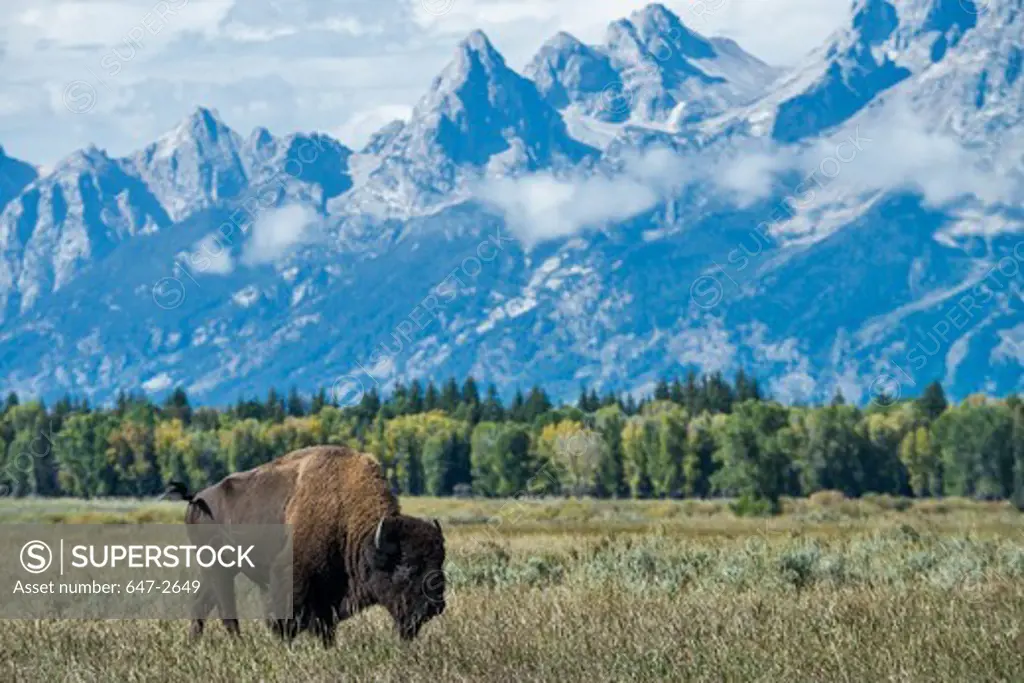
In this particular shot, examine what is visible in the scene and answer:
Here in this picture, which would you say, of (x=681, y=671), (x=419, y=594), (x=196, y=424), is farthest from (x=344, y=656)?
(x=196, y=424)

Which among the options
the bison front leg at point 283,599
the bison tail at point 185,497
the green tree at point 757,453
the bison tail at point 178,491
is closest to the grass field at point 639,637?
the bison front leg at point 283,599

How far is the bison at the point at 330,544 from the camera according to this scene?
632 inches

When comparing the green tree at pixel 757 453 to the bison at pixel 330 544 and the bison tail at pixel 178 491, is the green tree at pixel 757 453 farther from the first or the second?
the bison at pixel 330 544

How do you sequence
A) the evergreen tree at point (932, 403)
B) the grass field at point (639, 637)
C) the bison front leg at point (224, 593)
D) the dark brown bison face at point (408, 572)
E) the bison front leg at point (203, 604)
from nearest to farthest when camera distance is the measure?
the grass field at point (639, 637) < the dark brown bison face at point (408, 572) < the bison front leg at point (224, 593) < the bison front leg at point (203, 604) < the evergreen tree at point (932, 403)

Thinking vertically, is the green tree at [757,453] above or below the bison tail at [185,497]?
above

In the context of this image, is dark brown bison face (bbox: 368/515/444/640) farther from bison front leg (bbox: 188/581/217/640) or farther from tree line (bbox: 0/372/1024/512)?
tree line (bbox: 0/372/1024/512)

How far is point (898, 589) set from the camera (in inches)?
826

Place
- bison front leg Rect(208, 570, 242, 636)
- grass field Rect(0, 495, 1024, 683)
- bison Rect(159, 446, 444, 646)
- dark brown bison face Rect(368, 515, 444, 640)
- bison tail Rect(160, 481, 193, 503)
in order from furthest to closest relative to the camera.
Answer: bison tail Rect(160, 481, 193, 503) → bison front leg Rect(208, 570, 242, 636) → bison Rect(159, 446, 444, 646) → dark brown bison face Rect(368, 515, 444, 640) → grass field Rect(0, 495, 1024, 683)

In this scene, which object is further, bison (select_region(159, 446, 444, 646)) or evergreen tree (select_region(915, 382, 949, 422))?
evergreen tree (select_region(915, 382, 949, 422))

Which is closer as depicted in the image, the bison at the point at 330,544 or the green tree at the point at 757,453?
the bison at the point at 330,544

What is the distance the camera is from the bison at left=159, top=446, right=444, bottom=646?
52.7ft

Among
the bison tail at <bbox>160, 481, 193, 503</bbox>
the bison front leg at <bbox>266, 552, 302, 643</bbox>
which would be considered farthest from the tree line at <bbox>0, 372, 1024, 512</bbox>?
the bison front leg at <bbox>266, 552, 302, 643</bbox>

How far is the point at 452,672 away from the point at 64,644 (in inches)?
188

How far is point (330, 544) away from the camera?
16.8 m
